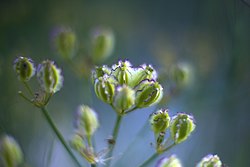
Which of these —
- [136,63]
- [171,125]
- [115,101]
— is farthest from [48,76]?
[136,63]

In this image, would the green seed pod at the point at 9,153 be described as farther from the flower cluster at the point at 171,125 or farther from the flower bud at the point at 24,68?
the flower cluster at the point at 171,125

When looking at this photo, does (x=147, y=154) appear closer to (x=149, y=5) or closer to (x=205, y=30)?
(x=205, y=30)

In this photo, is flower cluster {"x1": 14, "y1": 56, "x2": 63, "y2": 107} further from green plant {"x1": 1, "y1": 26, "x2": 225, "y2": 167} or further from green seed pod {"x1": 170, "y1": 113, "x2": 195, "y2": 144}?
green seed pod {"x1": 170, "y1": 113, "x2": 195, "y2": 144}

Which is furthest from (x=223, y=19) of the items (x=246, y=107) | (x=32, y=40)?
(x=32, y=40)

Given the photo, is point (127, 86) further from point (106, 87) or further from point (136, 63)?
Answer: point (136, 63)

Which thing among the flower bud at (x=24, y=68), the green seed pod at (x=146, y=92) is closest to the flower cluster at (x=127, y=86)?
the green seed pod at (x=146, y=92)

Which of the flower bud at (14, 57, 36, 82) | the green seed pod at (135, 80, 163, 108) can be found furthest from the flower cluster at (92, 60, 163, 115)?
the flower bud at (14, 57, 36, 82)

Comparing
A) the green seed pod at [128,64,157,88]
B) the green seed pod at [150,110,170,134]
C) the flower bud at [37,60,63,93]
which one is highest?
the flower bud at [37,60,63,93]
